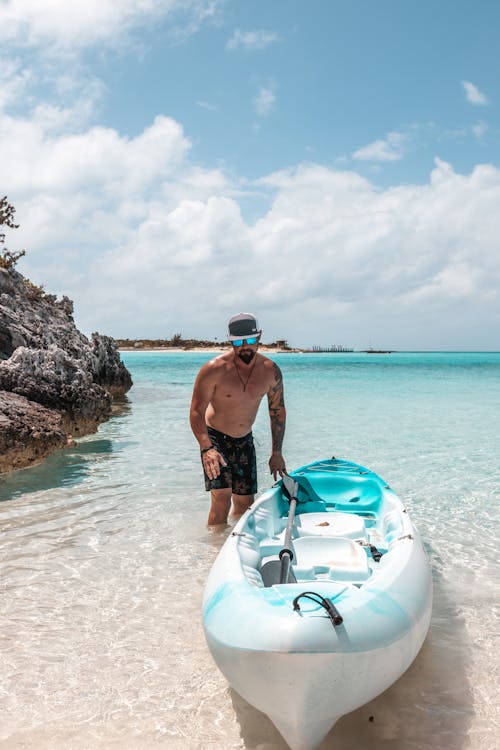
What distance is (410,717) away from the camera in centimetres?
313

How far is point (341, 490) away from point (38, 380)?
7.38 metres

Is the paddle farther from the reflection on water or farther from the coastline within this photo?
the coastline

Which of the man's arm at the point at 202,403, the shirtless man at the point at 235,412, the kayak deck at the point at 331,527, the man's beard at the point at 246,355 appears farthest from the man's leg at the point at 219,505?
the man's beard at the point at 246,355

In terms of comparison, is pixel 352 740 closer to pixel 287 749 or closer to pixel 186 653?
pixel 287 749

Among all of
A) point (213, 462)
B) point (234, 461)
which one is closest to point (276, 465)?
point (234, 461)

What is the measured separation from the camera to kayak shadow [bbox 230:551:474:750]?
294 centimetres

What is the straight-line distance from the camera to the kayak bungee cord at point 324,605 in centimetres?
256

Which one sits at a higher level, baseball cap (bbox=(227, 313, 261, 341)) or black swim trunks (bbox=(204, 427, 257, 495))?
baseball cap (bbox=(227, 313, 261, 341))

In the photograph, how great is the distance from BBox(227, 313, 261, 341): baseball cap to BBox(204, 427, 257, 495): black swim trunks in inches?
46.9

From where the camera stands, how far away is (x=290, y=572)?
3543 millimetres

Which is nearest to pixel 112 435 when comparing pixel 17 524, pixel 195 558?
pixel 17 524

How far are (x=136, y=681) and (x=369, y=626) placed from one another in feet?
5.75

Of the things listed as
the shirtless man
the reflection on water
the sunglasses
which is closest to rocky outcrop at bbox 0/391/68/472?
the reflection on water

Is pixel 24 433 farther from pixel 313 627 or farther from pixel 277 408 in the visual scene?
pixel 313 627
